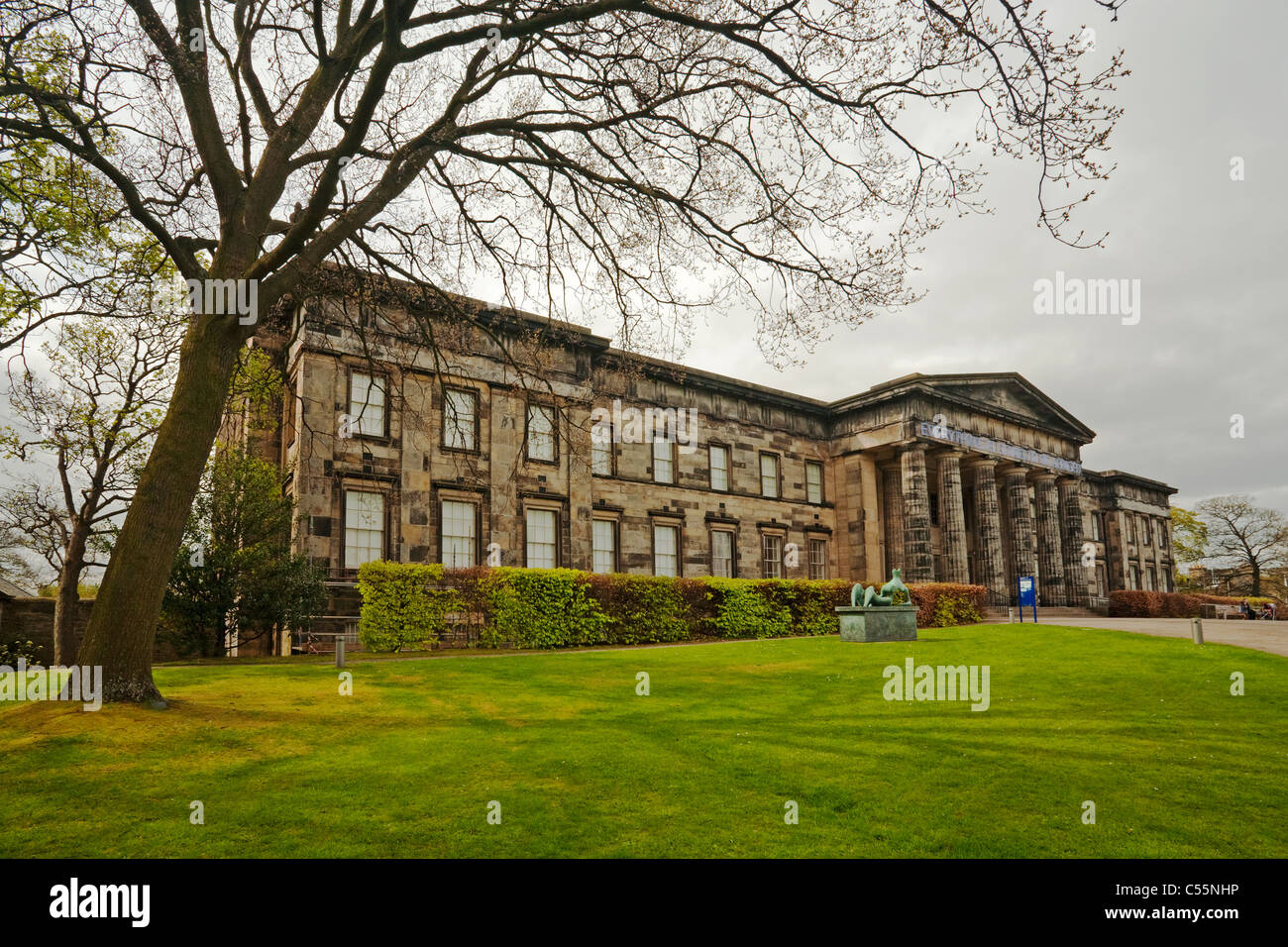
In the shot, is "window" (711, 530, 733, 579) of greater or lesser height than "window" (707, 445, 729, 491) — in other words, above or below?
below

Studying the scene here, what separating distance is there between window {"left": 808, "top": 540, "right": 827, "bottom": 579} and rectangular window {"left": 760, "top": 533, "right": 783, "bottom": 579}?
2222mm

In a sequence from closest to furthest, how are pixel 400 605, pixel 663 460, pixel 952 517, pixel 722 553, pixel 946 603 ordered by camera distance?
pixel 400 605, pixel 946 603, pixel 663 460, pixel 722 553, pixel 952 517

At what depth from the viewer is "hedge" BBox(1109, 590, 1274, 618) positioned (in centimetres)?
4272

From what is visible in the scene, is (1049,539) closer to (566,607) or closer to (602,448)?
(602,448)

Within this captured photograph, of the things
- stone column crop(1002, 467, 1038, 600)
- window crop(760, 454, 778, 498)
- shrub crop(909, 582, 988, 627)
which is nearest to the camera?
shrub crop(909, 582, 988, 627)

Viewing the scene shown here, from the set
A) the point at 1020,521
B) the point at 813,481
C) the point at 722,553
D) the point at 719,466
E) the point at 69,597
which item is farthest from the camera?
the point at 1020,521

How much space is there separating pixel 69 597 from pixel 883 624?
73.1 feet

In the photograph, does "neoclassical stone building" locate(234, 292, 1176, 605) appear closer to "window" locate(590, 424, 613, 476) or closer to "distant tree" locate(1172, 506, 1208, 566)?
"window" locate(590, 424, 613, 476)

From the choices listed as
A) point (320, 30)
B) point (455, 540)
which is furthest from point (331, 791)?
point (455, 540)

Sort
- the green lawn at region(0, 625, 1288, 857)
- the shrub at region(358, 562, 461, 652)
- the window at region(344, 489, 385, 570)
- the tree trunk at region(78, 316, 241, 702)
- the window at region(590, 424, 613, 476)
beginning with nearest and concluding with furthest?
the green lawn at region(0, 625, 1288, 857) < the tree trunk at region(78, 316, 241, 702) < the shrub at region(358, 562, 461, 652) < the window at region(344, 489, 385, 570) < the window at region(590, 424, 613, 476)

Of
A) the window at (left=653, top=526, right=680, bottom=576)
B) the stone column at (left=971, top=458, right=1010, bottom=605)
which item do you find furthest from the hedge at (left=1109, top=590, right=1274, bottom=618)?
the window at (left=653, top=526, right=680, bottom=576)

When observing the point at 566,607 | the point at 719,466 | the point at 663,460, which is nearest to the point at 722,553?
the point at 719,466

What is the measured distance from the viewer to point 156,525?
28.2ft
